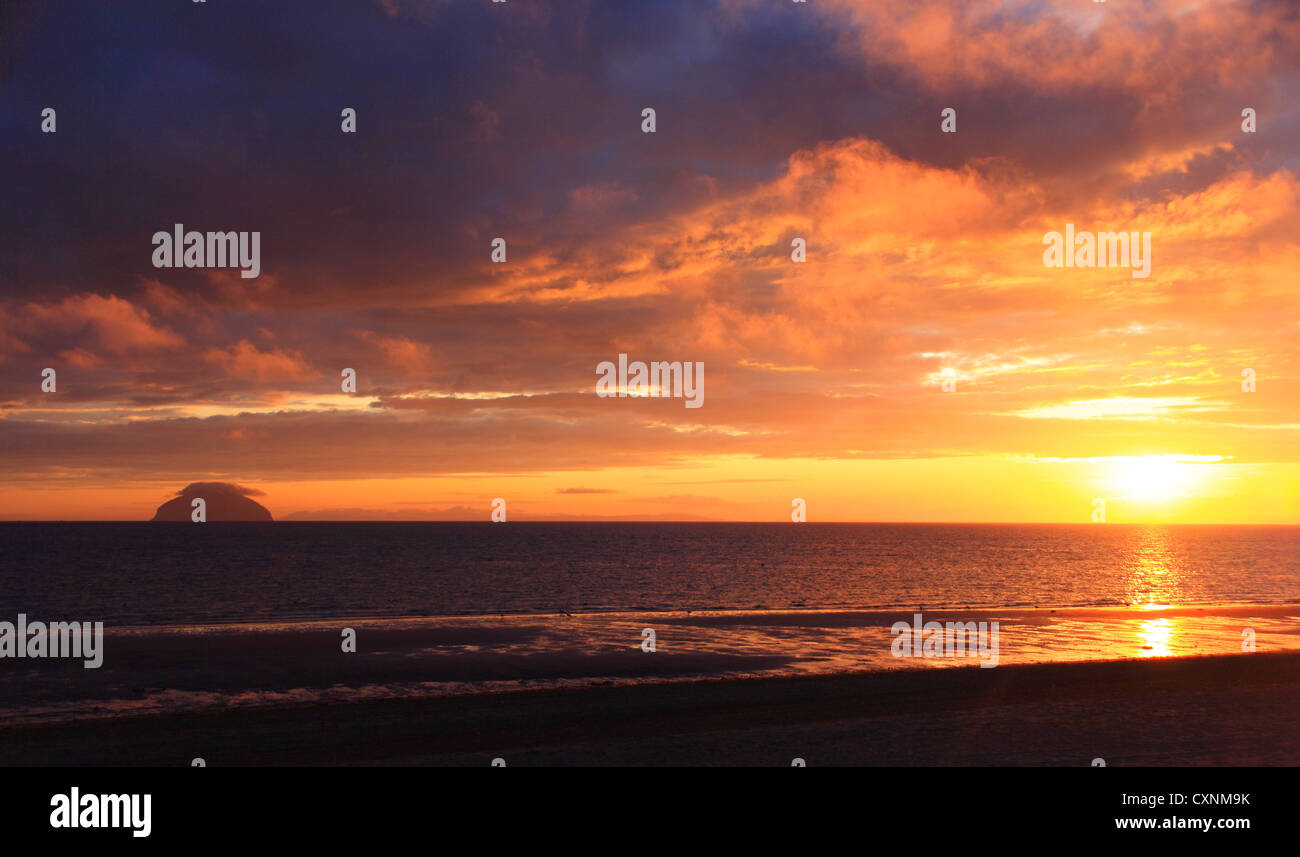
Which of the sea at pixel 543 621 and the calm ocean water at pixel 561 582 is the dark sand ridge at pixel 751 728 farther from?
the calm ocean water at pixel 561 582

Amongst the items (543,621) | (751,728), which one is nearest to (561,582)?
(543,621)

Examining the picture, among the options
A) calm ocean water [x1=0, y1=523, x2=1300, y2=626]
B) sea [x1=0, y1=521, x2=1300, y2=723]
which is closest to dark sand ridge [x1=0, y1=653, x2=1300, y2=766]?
sea [x1=0, y1=521, x2=1300, y2=723]

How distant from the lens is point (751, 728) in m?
19.6

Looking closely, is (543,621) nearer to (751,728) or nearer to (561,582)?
(751,728)

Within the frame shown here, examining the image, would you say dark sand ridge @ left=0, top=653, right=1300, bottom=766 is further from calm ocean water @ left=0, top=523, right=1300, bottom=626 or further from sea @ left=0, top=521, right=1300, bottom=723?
calm ocean water @ left=0, top=523, right=1300, bottom=626

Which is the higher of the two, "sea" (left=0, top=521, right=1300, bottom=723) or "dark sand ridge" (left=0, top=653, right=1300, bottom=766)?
"dark sand ridge" (left=0, top=653, right=1300, bottom=766)

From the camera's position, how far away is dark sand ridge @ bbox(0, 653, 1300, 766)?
16938 millimetres

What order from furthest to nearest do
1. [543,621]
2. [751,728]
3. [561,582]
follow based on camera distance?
[561,582], [543,621], [751,728]

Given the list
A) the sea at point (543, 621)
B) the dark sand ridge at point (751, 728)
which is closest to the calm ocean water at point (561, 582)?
the sea at point (543, 621)

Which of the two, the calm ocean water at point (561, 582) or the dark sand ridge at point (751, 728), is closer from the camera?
the dark sand ridge at point (751, 728)

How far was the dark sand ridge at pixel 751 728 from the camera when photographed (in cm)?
1694

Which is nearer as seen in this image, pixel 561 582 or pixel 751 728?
pixel 751 728
